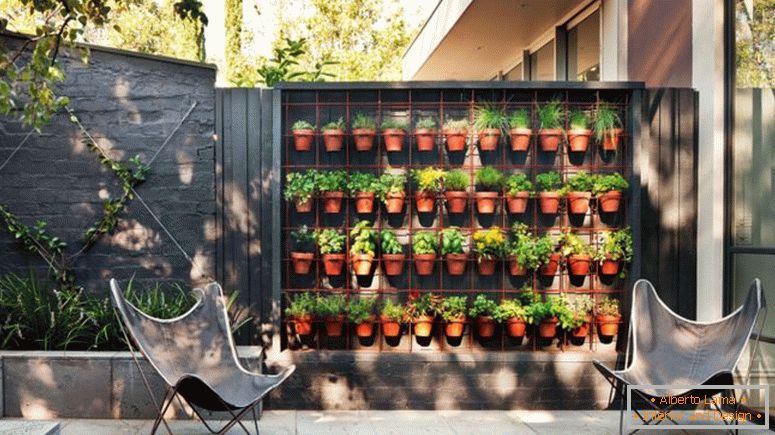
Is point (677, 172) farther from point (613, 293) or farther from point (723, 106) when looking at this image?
point (613, 293)

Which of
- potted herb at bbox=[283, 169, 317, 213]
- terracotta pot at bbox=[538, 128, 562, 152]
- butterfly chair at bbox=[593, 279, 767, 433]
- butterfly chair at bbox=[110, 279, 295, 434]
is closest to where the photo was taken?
butterfly chair at bbox=[110, 279, 295, 434]

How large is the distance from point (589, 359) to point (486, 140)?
1.59 m

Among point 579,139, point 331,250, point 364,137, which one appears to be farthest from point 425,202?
point 579,139

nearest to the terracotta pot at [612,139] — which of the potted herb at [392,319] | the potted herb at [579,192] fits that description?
the potted herb at [579,192]

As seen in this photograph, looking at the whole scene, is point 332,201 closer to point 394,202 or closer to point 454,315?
point 394,202

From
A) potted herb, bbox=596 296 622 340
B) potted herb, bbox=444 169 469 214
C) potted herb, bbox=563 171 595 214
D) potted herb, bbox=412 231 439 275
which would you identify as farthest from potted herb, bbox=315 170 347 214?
potted herb, bbox=596 296 622 340

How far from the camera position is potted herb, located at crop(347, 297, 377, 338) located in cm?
586

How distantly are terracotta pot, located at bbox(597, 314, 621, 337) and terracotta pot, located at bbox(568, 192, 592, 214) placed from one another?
717 mm

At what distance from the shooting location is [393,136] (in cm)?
593

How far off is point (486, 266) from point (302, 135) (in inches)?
59.5

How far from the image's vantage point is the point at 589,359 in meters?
5.79

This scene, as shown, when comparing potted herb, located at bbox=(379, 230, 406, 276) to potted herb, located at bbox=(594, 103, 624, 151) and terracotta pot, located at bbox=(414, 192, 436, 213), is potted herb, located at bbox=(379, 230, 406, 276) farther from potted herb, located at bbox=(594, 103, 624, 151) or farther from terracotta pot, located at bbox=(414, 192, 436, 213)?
potted herb, located at bbox=(594, 103, 624, 151)

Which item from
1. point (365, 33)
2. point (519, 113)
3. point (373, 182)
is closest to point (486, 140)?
point (519, 113)

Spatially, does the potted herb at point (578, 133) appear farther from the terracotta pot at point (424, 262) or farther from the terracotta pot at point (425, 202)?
the terracotta pot at point (424, 262)
